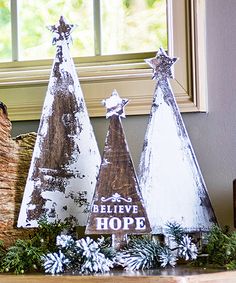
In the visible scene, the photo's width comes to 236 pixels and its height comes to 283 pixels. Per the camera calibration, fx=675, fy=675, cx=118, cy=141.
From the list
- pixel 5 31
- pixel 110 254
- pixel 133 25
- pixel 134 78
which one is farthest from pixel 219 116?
pixel 5 31

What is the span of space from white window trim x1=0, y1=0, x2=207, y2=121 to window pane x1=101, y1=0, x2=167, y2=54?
3cm

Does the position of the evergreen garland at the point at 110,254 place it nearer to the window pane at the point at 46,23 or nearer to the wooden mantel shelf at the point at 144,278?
the wooden mantel shelf at the point at 144,278

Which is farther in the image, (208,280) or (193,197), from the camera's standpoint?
(193,197)

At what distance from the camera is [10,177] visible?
1.37m

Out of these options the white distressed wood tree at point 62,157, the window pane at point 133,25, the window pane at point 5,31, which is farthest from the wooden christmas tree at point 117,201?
the window pane at point 5,31

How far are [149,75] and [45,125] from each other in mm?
277

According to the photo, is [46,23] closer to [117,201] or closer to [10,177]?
[10,177]

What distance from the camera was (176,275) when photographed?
1.07m

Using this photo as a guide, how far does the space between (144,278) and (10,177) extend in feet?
1.40

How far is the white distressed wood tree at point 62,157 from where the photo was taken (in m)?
Result: 1.34

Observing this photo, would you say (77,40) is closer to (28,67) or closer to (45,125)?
(28,67)

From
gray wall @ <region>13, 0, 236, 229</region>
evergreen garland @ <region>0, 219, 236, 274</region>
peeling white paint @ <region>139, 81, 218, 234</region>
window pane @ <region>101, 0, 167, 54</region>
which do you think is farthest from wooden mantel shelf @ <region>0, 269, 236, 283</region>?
window pane @ <region>101, 0, 167, 54</region>

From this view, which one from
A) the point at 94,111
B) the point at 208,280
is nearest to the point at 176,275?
the point at 208,280

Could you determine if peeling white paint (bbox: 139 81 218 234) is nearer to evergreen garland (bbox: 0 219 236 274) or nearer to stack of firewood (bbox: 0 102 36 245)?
evergreen garland (bbox: 0 219 236 274)
